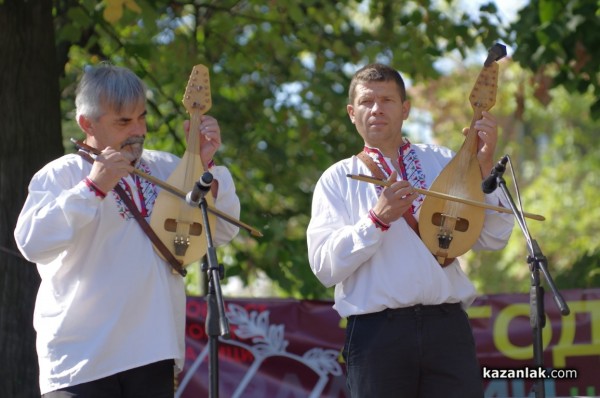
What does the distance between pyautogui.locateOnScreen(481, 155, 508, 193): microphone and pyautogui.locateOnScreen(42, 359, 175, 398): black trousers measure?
1.27 meters

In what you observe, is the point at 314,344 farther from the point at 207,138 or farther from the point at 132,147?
the point at 132,147

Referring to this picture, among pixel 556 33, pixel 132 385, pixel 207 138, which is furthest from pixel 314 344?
pixel 556 33

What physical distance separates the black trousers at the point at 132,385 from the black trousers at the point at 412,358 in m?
0.68

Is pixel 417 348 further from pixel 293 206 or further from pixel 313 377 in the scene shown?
pixel 293 206

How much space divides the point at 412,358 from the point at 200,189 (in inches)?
38.2

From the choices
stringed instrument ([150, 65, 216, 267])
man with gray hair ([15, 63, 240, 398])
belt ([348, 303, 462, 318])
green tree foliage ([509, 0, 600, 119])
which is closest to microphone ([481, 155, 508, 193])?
belt ([348, 303, 462, 318])

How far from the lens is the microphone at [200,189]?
338 centimetres

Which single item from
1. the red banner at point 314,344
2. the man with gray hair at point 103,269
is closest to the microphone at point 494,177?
the man with gray hair at point 103,269

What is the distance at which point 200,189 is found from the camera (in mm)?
3424

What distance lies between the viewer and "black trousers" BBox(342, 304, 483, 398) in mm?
3701

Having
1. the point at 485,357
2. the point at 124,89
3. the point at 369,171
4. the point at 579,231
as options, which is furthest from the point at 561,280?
the point at 579,231

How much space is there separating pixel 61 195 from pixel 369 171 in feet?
3.80

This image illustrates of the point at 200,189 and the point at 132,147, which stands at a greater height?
the point at 132,147

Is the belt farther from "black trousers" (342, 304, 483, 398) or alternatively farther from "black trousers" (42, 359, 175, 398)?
"black trousers" (42, 359, 175, 398)
